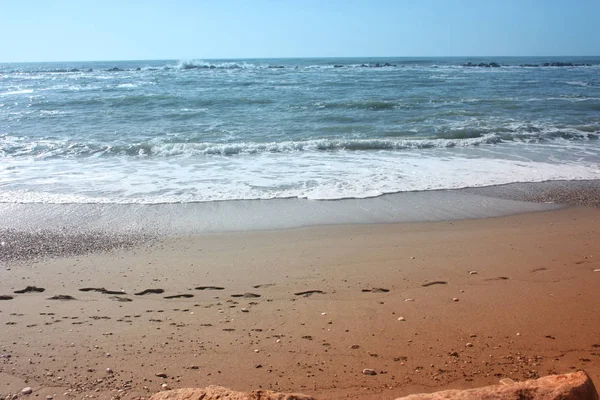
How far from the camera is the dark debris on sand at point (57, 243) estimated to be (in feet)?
17.9

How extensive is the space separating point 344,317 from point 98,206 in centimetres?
508

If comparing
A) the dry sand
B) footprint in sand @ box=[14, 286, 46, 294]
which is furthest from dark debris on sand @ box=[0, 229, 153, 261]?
footprint in sand @ box=[14, 286, 46, 294]

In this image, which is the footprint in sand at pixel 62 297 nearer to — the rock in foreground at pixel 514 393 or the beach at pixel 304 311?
the beach at pixel 304 311

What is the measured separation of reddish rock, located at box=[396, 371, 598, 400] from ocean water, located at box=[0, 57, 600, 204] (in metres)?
5.58

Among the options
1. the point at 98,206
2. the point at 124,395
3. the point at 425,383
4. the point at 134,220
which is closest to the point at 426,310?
the point at 425,383

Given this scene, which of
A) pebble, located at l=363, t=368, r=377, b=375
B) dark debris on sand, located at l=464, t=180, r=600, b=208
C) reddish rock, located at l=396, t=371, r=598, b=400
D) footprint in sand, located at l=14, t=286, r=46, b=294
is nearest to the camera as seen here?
reddish rock, located at l=396, t=371, r=598, b=400

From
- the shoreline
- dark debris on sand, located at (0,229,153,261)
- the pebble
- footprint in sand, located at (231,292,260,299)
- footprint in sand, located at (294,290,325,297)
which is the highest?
the shoreline

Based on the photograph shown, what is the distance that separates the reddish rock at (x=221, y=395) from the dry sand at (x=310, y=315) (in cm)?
64

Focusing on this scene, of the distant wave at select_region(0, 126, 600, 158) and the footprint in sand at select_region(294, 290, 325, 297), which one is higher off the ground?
the distant wave at select_region(0, 126, 600, 158)

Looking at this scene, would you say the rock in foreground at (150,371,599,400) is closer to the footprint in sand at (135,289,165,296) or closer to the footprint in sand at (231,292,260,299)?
the footprint in sand at (231,292,260,299)

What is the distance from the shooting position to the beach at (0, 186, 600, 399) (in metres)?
3.07

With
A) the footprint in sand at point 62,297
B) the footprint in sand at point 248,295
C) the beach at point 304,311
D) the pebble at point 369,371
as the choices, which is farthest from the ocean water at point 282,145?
the pebble at point 369,371

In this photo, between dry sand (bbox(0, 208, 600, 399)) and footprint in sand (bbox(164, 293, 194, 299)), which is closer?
dry sand (bbox(0, 208, 600, 399))

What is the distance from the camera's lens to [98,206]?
728cm
